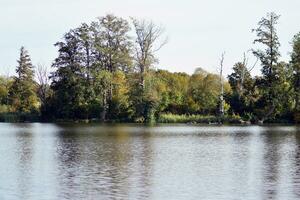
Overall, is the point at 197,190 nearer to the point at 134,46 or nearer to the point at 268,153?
the point at 268,153

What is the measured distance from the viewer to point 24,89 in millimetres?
87188

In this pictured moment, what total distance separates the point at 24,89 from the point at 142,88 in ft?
72.2

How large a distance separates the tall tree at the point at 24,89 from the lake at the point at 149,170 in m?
48.5

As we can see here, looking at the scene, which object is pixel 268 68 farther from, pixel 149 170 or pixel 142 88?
pixel 149 170

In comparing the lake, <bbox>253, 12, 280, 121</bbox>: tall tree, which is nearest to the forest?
<bbox>253, 12, 280, 121</bbox>: tall tree

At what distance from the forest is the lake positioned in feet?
112

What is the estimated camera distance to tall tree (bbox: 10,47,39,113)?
85.1 metres

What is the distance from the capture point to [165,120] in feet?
242

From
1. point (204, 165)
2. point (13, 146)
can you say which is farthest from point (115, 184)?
point (13, 146)

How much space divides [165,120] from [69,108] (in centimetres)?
1353

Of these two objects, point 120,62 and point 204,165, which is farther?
point 120,62

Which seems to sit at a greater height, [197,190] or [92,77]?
[92,77]

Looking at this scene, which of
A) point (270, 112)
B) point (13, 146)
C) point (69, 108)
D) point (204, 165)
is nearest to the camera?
point (204, 165)

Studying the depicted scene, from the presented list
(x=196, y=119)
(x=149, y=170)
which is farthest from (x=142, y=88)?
(x=149, y=170)
